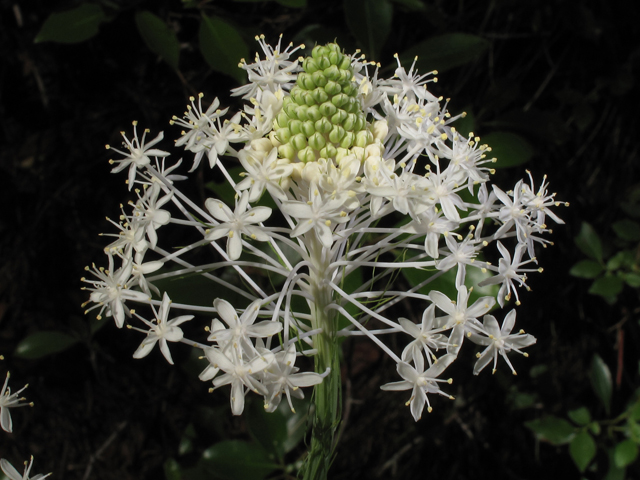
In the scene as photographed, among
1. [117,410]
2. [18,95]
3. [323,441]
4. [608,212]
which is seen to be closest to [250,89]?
[323,441]

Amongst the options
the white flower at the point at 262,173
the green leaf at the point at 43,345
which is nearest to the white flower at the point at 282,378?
the white flower at the point at 262,173

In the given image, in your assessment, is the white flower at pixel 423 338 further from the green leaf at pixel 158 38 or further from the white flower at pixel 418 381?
the green leaf at pixel 158 38

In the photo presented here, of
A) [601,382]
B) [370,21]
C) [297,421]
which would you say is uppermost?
[370,21]

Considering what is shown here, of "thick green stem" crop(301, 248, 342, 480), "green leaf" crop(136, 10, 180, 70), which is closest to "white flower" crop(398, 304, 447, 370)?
"thick green stem" crop(301, 248, 342, 480)

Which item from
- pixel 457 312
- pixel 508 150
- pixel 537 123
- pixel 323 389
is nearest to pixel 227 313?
pixel 323 389

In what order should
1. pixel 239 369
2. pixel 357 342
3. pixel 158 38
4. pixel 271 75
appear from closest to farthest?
pixel 239 369 < pixel 271 75 < pixel 158 38 < pixel 357 342

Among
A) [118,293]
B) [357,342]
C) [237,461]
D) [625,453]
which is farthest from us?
[357,342]

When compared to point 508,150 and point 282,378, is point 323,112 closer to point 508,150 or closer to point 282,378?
point 282,378

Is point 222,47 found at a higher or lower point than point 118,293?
higher

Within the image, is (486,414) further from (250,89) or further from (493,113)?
(250,89)
